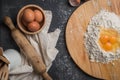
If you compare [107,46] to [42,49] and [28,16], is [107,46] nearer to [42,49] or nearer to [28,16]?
[42,49]

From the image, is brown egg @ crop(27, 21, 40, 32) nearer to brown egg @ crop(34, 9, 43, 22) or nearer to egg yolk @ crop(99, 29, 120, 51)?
brown egg @ crop(34, 9, 43, 22)

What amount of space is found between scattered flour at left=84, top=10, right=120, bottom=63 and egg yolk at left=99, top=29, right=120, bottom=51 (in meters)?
0.02

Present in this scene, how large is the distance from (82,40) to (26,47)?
0.29 m

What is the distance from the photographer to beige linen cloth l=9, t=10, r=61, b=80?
4.02 feet

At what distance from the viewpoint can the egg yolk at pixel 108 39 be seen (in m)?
1.32

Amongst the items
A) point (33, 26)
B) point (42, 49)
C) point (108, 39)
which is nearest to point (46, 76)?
point (42, 49)

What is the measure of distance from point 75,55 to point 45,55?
15 cm

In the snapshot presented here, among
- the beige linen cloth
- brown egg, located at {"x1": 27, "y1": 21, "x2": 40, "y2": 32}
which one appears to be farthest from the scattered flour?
brown egg, located at {"x1": 27, "y1": 21, "x2": 40, "y2": 32}

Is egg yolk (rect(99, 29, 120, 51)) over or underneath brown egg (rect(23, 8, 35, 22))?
underneath

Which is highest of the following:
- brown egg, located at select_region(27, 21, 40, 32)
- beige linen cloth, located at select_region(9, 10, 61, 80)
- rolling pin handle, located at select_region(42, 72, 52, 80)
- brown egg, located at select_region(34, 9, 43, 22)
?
brown egg, located at select_region(34, 9, 43, 22)

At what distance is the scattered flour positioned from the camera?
4.29 ft

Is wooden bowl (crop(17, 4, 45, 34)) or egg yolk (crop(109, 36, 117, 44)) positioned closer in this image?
wooden bowl (crop(17, 4, 45, 34))

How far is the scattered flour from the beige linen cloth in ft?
0.52

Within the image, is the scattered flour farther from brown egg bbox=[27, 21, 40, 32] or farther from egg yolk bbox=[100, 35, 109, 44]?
brown egg bbox=[27, 21, 40, 32]
